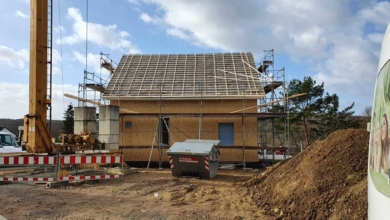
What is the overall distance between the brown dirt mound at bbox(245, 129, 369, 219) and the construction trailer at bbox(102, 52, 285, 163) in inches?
336

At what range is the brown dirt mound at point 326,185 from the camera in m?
5.68

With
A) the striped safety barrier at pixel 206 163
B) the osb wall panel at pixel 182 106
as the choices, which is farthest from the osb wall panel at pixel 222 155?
the striped safety barrier at pixel 206 163

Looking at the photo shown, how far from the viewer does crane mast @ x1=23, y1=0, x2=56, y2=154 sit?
13.7 m

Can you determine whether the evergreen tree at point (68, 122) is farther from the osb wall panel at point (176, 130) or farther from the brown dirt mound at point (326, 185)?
the brown dirt mound at point (326, 185)

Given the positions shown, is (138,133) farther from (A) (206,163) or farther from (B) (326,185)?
(B) (326,185)

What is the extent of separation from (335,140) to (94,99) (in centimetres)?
1482

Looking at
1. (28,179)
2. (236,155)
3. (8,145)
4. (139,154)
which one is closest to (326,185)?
(28,179)

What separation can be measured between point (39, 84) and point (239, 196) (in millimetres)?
9556

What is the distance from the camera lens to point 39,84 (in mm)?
13906

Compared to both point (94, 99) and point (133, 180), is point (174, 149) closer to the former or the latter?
point (133, 180)

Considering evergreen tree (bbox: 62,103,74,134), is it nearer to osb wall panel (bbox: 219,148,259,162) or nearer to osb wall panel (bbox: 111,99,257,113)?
osb wall panel (bbox: 111,99,257,113)

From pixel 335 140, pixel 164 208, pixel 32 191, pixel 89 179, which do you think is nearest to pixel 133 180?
pixel 89 179

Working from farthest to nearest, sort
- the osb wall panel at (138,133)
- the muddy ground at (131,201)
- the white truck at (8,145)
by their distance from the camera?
the white truck at (8,145)
the osb wall panel at (138,133)
the muddy ground at (131,201)

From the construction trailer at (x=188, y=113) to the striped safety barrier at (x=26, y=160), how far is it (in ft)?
21.1
